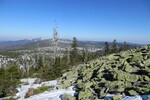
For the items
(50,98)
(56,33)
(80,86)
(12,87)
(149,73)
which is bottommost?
(12,87)

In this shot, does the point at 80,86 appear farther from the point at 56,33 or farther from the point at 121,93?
the point at 56,33

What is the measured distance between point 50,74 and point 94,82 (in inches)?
725

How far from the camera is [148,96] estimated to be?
6625 millimetres

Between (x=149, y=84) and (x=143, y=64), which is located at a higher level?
(x=143, y=64)

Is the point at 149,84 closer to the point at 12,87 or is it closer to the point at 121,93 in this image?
the point at 121,93

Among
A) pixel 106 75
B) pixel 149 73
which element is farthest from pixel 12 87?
pixel 149 73

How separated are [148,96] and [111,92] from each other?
2741mm

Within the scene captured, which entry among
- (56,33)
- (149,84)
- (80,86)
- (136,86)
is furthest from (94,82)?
(56,33)

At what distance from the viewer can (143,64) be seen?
992cm

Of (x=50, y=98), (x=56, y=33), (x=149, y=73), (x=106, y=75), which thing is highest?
(x=56, y=33)

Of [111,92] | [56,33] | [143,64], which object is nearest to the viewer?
[111,92]

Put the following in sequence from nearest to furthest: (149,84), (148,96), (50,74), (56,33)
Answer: (148,96) → (149,84) → (50,74) → (56,33)

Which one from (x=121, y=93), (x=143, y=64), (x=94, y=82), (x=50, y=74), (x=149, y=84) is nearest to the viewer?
(x=149, y=84)

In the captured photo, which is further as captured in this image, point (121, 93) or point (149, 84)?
point (121, 93)
